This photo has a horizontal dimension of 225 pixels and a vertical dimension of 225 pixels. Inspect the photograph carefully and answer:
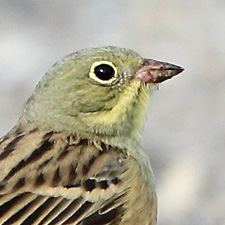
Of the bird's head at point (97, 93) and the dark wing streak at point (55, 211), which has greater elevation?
the bird's head at point (97, 93)

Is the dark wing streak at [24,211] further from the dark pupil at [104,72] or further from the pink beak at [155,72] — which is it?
the pink beak at [155,72]

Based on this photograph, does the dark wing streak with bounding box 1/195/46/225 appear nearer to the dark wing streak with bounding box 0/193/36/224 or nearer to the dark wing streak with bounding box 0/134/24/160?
the dark wing streak with bounding box 0/193/36/224

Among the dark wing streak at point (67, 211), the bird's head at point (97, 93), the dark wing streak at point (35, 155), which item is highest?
the bird's head at point (97, 93)

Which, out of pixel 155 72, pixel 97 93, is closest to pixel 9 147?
pixel 97 93

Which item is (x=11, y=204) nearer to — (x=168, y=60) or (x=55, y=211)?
(x=55, y=211)

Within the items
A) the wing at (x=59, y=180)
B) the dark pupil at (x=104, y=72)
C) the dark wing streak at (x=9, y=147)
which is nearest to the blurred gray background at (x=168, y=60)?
the dark pupil at (x=104, y=72)

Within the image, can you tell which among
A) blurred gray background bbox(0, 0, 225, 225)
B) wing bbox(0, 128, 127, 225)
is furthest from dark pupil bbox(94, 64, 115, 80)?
blurred gray background bbox(0, 0, 225, 225)

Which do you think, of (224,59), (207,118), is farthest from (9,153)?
(224,59)
